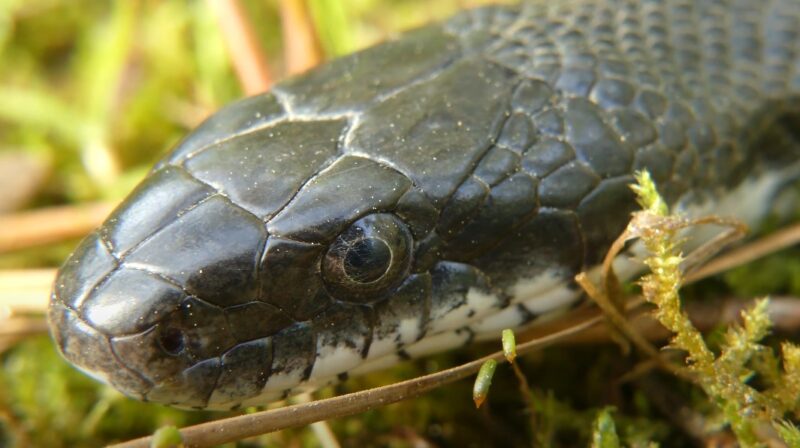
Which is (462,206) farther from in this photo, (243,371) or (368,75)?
(243,371)

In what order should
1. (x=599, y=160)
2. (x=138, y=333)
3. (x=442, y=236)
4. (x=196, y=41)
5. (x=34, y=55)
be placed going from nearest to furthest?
(x=138, y=333)
(x=442, y=236)
(x=599, y=160)
(x=196, y=41)
(x=34, y=55)

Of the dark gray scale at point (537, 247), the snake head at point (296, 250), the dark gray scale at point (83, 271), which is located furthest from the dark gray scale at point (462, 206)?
the dark gray scale at point (83, 271)

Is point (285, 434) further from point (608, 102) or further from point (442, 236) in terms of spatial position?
point (608, 102)

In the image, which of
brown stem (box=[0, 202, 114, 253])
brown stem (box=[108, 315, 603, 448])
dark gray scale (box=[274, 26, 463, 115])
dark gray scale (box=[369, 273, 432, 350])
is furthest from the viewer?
brown stem (box=[0, 202, 114, 253])

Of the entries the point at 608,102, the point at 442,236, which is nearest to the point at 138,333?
the point at 442,236

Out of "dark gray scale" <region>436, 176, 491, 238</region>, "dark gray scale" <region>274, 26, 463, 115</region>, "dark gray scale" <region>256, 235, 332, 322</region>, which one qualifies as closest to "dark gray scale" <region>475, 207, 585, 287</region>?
"dark gray scale" <region>436, 176, 491, 238</region>

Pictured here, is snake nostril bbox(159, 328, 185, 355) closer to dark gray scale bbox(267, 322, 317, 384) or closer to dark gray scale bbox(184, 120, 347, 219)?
dark gray scale bbox(267, 322, 317, 384)

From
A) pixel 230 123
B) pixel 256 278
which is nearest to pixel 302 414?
pixel 256 278
